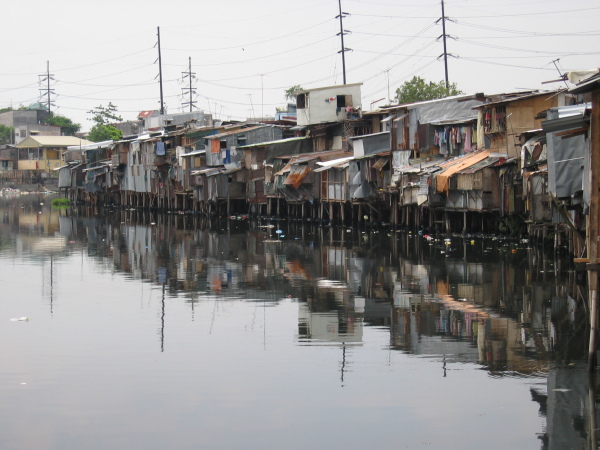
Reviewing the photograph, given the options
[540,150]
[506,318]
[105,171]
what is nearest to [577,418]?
[506,318]

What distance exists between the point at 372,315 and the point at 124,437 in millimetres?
7675

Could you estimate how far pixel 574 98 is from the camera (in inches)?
1039

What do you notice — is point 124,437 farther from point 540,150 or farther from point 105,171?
point 105,171

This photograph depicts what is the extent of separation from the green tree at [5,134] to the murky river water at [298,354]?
8000 cm

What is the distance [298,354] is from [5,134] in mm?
95462

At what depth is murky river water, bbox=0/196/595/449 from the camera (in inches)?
387

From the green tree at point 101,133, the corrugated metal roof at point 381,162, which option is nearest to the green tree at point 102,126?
the green tree at point 101,133

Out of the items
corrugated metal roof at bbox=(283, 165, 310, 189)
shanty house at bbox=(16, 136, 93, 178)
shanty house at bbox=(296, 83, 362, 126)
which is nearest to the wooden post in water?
corrugated metal roof at bbox=(283, 165, 310, 189)

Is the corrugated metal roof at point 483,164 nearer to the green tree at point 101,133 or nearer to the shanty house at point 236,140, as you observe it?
the shanty house at point 236,140

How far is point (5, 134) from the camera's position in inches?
4001

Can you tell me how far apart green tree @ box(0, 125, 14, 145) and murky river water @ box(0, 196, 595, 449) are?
79996mm

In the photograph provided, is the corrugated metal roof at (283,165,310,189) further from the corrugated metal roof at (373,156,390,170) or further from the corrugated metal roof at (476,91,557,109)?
the corrugated metal roof at (476,91,557,109)

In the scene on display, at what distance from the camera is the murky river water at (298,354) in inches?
387

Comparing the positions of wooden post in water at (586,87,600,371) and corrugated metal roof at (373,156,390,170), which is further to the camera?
corrugated metal roof at (373,156,390,170)
